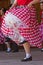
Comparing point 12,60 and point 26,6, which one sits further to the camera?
point 12,60

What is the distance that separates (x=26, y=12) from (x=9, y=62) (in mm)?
1025

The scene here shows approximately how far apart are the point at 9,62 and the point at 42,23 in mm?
1715

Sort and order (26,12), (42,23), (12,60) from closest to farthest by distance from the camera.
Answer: (26,12), (12,60), (42,23)

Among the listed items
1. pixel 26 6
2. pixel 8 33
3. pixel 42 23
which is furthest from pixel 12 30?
pixel 42 23

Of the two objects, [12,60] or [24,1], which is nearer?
[24,1]

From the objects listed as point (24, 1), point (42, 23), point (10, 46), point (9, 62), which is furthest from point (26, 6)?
point (10, 46)

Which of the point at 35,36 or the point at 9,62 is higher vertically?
the point at 35,36

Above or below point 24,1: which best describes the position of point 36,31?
below

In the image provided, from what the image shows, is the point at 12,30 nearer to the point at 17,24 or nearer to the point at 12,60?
the point at 17,24

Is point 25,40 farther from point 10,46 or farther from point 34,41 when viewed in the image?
point 10,46

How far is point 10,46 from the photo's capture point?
25.5 feet

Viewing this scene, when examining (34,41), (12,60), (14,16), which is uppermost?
(14,16)

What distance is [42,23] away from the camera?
287 inches

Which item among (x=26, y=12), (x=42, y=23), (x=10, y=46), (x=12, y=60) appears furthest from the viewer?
(x=10, y=46)
